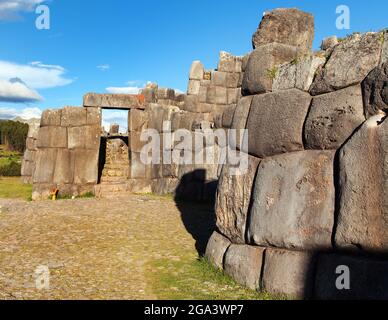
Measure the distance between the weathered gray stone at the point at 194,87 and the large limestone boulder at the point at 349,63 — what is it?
1327 cm

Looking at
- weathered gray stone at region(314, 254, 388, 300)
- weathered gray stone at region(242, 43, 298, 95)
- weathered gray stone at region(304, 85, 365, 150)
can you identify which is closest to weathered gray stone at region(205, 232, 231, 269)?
weathered gray stone at region(314, 254, 388, 300)

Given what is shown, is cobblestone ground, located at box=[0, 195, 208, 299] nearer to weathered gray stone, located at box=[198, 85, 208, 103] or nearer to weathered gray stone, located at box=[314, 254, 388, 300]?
weathered gray stone, located at box=[314, 254, 388, 300]

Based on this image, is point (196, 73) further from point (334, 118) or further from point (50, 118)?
point (334, 118)

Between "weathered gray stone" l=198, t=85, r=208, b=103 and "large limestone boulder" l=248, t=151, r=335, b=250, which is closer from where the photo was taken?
"large limestone boulder" l=248, t=151, r=335, b=250

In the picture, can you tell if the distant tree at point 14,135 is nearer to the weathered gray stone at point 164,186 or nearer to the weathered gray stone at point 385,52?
the weathered gray stone at point 164,186

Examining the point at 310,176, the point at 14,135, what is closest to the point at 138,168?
the point at 310,176

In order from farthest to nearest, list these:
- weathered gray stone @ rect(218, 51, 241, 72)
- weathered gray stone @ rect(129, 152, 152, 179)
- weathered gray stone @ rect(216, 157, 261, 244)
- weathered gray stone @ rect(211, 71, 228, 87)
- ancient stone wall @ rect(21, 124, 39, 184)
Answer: ancient stone wall @ rect(21, 124, 39, 184)
weathered gray stone @ rect(211, 71, 228, 87)
weathered gray stone @ rect(218, 51, 241, 72)
weathered gray stone @ rect(129, 152, 152, 179)
weathered gray stone @ rect(216, 157, 261, 244)

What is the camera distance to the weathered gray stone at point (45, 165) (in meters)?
14.4

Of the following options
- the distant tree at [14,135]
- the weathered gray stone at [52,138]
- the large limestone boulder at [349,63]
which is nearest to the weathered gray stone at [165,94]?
the weathered gray stone at [52,138]

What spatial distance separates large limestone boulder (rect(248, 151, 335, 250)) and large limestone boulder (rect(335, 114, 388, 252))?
24cm

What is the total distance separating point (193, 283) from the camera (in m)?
5.37

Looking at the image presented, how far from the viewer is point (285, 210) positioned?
15.7ft

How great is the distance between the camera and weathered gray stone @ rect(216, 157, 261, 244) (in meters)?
5.50
